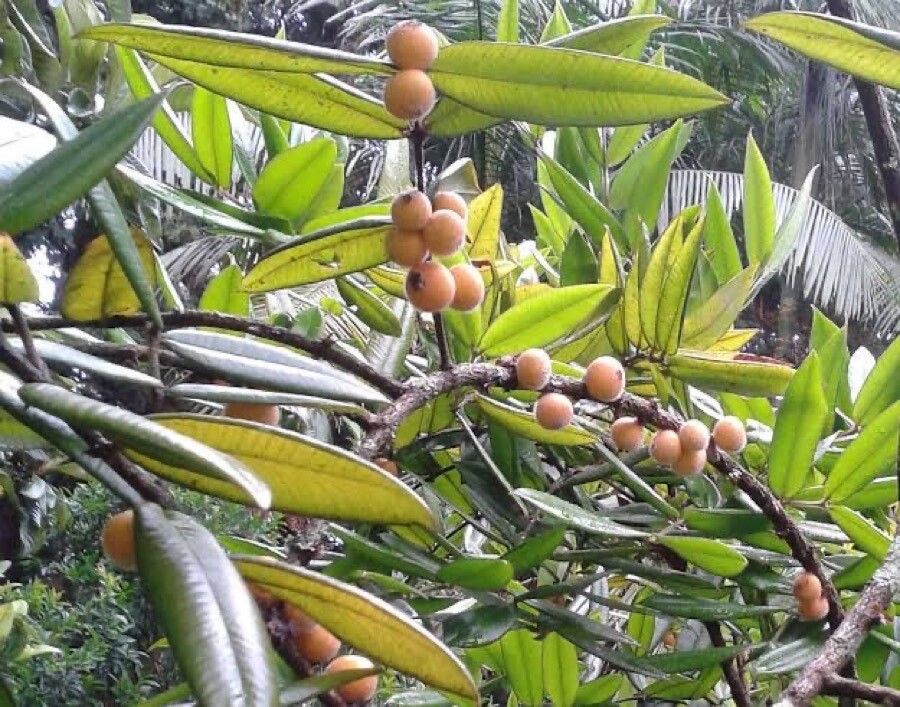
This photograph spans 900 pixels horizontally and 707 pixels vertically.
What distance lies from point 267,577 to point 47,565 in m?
2.12

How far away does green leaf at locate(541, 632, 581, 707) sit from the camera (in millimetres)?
538

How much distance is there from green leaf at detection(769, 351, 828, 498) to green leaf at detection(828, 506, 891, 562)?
0.03 m

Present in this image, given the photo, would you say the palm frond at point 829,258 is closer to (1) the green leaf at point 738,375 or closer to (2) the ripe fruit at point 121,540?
(1) the green leaf at point 738,375

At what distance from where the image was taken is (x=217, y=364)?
323 millimetres

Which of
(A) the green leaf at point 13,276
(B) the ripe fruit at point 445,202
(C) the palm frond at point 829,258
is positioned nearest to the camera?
(A) the green leaf at point 13,276

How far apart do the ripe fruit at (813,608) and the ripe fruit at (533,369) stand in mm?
167

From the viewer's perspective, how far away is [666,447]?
0.43 metres

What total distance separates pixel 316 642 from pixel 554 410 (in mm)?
189

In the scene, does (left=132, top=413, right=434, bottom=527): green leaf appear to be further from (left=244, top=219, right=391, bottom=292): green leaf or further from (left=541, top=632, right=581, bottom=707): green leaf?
(left=541, top=632, right=581, bottom=707): green leaf

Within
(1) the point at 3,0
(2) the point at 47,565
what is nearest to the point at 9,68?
(1) the point at 3,0

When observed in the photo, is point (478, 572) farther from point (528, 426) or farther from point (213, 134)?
point (213, 134)

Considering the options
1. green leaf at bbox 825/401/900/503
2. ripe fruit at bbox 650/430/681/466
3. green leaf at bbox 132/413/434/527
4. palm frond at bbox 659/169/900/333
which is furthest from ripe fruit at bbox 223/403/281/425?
palm frond at bbox 659/169/900/333

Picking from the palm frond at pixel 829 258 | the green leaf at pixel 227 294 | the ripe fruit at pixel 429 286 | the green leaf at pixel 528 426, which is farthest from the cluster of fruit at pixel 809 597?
the palm frond at pixel 829 258

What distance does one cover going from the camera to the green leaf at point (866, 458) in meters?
0.45
